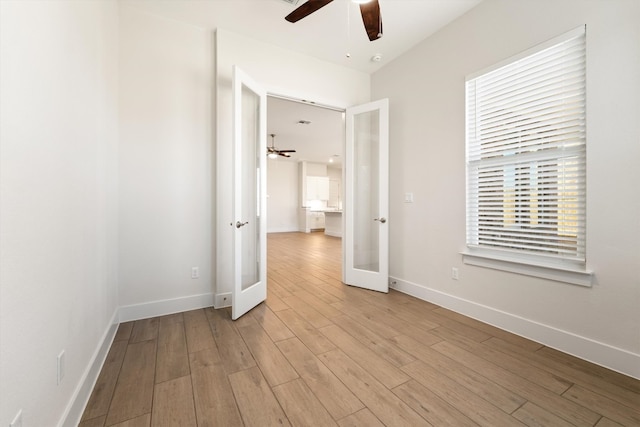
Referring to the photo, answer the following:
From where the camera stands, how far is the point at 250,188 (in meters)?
2.86

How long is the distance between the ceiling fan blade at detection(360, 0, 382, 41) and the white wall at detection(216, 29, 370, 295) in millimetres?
1437

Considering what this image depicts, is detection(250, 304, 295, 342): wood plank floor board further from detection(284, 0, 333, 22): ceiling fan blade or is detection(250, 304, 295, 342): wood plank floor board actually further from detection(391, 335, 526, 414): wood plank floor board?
detection(284, 0, 333, 22): ceiling fan blade

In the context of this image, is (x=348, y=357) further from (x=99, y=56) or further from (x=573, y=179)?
(x=99, y=56)

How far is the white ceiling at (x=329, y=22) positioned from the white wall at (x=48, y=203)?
3.08 feet

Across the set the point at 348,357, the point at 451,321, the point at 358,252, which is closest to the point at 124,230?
the point at 348,357

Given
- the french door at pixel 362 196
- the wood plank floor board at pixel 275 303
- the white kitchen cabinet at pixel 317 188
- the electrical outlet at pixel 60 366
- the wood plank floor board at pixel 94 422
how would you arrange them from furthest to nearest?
the white kitchen cabinet at pixel 317 188, the french door at pixel 362 196, the wood plank floor board at pixel 275 303, the wood plank floor board at pixel 94 422, the electrical outlet at pixel 60 366

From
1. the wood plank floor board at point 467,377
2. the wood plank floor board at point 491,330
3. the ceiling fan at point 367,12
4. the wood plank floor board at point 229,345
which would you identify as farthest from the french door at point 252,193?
the wood plank floor board at point 491,330

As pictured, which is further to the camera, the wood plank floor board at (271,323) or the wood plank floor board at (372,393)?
the wood plank floor board at (271,323)

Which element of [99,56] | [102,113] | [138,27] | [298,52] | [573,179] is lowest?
[573,179]

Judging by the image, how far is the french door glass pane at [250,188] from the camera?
277cm

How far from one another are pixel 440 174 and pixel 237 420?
2.74 meters

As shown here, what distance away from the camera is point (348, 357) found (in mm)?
1858

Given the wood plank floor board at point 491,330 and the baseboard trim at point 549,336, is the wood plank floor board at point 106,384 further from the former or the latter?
the baseboard trim at point 549,336

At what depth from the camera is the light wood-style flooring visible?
4.39 ft
